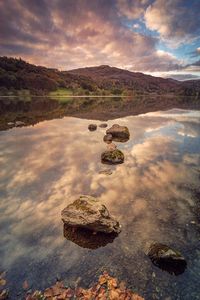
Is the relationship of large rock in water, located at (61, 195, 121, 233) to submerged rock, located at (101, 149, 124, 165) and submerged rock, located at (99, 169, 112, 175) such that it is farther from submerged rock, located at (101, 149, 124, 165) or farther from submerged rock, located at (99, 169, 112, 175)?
submerged rock, located at (101, 149, 124, 165)

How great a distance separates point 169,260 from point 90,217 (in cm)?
340

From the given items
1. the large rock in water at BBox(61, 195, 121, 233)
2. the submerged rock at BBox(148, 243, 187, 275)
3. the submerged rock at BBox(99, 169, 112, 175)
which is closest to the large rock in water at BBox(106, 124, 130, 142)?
the submerged rock at BBox(99, 169, 112, 175)

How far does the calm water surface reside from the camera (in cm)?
715

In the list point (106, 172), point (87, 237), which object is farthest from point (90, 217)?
point (106, 172)

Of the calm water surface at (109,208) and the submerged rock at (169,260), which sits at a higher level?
the submerged rock at (169,260)

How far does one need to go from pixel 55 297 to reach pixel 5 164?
13050 millimetres

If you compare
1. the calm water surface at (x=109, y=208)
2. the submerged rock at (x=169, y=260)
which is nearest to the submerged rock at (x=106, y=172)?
the calm water surface at (x=109, y=208)

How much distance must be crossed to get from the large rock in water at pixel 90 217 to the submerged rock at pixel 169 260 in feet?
6.87

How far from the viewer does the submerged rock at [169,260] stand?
736cm

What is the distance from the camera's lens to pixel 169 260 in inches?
294

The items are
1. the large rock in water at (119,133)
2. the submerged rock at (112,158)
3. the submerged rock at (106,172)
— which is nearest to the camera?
the submerged rock at (106,172)

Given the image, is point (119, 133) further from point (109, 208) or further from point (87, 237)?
point (87, 237)

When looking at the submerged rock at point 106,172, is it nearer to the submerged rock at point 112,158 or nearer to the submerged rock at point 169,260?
the submerged rock at point 112,158

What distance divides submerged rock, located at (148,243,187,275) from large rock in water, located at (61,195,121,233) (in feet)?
6.87
